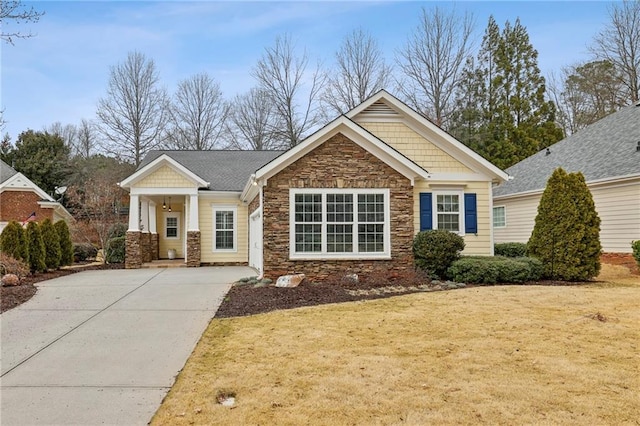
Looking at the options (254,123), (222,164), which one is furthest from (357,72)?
(222,164)

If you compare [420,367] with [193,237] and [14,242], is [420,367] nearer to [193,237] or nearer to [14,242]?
[14,242]

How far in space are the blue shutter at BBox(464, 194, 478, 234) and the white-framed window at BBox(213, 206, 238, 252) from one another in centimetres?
894

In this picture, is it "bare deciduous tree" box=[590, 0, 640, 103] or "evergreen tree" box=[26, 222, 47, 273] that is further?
"bare deciduous tree" box=[590, 0, 640, 103]

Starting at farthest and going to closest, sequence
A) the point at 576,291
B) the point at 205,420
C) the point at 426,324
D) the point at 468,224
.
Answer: the point at 468,224 → the point at 576,291 → the point at 426,324 → the point at 205,420

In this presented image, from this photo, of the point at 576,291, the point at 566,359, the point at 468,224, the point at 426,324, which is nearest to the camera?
the point at 566,359

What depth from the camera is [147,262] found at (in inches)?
677

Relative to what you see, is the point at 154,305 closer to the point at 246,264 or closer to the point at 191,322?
the point at 191,322

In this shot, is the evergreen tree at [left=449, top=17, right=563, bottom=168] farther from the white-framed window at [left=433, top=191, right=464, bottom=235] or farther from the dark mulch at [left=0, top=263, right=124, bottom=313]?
the dark mulch at [left=0, top=263, right=124, bottom=313]

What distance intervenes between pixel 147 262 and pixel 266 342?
41.2 ft

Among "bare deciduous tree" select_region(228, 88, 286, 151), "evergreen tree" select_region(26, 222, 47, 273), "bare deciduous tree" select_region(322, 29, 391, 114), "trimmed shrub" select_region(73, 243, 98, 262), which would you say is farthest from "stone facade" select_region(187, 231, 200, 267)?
"bare deciduous tree" select_region(322, 29, 391, 114)

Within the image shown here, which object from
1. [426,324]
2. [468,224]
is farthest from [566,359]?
[468,224]

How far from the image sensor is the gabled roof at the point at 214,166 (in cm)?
1612

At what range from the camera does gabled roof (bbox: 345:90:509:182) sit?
13211 millimetres

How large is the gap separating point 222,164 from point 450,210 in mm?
11171
